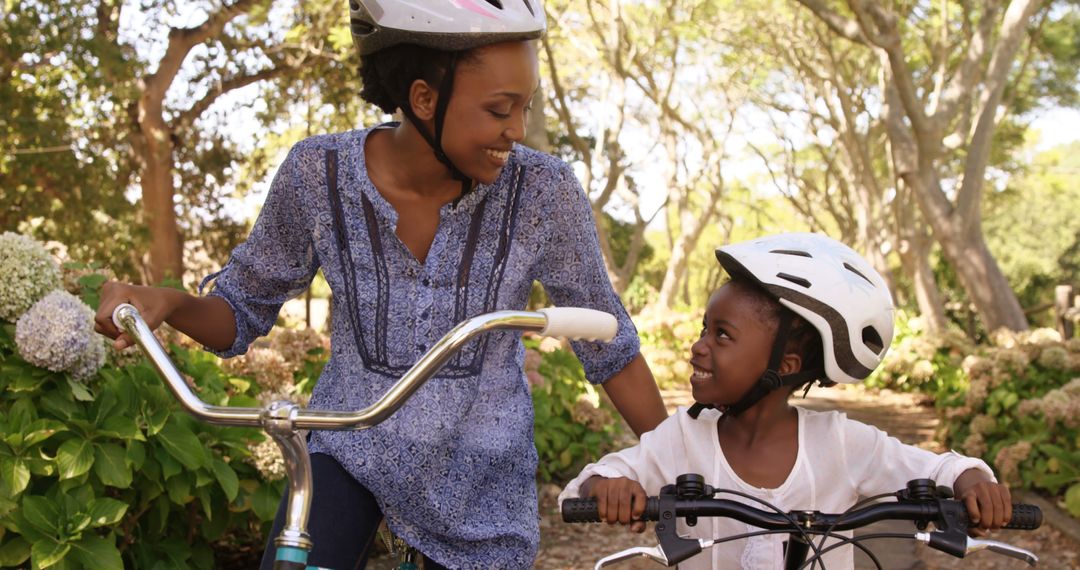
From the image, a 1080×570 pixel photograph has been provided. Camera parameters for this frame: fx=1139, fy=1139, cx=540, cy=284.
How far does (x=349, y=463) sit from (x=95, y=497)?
6.33ft

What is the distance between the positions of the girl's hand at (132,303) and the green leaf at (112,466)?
4.98ft

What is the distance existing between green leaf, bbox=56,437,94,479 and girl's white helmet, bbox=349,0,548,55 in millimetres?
2006


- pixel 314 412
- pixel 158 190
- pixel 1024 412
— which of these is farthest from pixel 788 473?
pixel 158 190

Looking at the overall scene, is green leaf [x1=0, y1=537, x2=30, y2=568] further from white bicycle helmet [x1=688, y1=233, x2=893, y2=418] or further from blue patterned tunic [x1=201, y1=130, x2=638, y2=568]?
white bicycle helmet [x1=688, y1=233, x2=893, y2=418]

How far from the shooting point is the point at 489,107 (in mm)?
2357

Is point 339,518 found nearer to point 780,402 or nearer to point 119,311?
point 119,311

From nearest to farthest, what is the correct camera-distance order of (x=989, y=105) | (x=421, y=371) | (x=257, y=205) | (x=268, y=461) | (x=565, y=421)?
(x=421, y=371) < (x=268, y=461) < (x=565, y=421) < (x=989, y=105) < (x=257, y=205)

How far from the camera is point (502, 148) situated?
7.72ft

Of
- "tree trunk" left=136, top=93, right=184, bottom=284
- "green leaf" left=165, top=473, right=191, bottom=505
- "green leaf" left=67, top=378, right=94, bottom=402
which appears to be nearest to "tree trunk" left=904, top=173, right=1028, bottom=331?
"tree trunk" left=136, top=93, right=184, bottom=284

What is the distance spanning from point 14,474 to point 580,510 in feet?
7.51

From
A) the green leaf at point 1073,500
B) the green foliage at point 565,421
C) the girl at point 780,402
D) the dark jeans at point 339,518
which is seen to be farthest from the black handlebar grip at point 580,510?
the green leaf at point 1073,500

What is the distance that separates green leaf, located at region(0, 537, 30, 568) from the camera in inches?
143

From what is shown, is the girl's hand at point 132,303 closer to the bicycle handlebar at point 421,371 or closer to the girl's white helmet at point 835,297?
the bicycle handlebar at point 421,371

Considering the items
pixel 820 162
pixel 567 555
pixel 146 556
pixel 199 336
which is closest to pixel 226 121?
pixel 567 555
